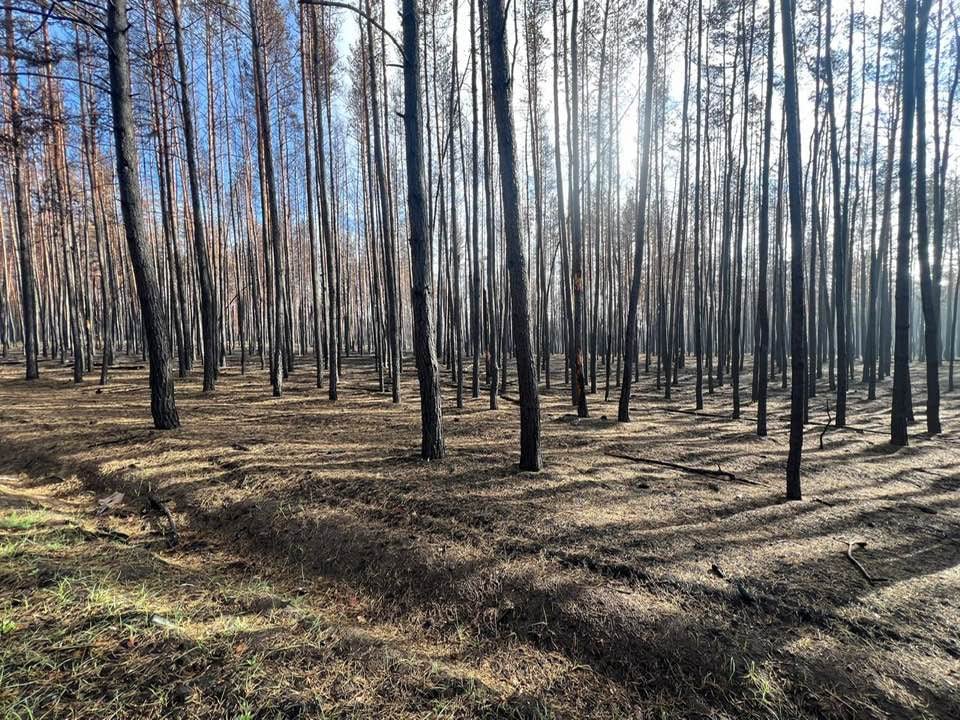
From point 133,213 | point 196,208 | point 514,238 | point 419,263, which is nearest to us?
point 514,238

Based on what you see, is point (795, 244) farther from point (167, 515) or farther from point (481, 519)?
point (167, 515)

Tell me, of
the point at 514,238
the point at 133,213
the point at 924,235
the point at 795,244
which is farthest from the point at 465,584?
the point at 924,235

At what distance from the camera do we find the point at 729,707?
219 centimetres

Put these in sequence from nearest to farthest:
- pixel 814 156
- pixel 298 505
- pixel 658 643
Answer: pixel 658 643 < pixel 298 505 < pixel 814 156

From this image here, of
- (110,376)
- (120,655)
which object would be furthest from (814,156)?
(110,376)

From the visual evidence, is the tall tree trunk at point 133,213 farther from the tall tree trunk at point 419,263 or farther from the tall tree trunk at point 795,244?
the tall tree trunk at point 795,244

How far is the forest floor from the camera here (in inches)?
85.0

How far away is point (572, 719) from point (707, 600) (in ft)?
4.18

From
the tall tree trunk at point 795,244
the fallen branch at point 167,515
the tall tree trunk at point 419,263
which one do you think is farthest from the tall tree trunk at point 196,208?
the tall tree trunk at point 795,244

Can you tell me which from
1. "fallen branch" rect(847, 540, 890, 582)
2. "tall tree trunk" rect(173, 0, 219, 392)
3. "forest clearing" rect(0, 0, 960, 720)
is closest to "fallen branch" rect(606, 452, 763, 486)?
"forest clearing" rect(0, 0, 960, 720)

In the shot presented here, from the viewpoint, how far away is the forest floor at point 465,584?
85.0 inches

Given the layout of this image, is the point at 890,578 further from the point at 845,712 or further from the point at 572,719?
the point at 572,719

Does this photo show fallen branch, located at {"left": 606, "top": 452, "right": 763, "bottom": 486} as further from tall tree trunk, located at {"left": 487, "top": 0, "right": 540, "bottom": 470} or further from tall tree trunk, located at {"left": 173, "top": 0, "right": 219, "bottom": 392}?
tall tree trunk, located at {"left": 173, "top": 0, "right": 219, "bottom": 392}

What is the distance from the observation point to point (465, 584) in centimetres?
312
